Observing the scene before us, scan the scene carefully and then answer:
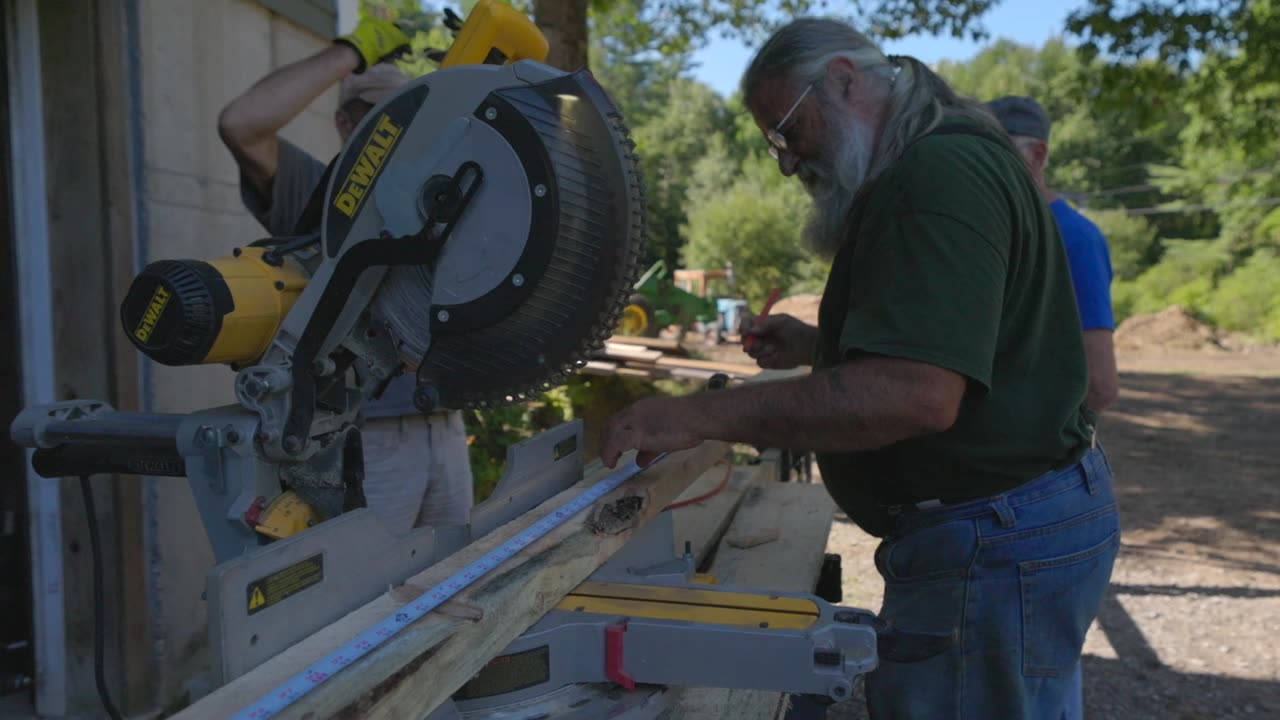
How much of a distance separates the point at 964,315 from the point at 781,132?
0.63 metres

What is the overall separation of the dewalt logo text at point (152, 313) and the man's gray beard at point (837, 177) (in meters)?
1.22

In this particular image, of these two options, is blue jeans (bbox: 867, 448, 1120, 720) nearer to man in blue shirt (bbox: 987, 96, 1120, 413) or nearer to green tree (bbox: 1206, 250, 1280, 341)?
man in blue shirt (bbox: 987, 96, 1120, 413)

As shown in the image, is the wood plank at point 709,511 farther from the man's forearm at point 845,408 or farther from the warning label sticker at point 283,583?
the warning label sticker at point 283,583

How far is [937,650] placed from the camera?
59.1 inches

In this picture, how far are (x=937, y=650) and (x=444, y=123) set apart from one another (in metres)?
1.17

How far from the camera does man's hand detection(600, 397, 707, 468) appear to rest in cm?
173

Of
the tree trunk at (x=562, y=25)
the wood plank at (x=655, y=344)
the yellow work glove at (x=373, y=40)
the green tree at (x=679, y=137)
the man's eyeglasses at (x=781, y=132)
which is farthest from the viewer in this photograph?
the green tree at (x=679, y=137)

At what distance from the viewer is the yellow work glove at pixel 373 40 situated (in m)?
2.20

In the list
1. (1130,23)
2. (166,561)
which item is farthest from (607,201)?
(1130,23)

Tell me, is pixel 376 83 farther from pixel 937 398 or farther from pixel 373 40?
pixel 937 398

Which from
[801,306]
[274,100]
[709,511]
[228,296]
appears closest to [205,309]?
[228,296]

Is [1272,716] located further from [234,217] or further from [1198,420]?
[1198,420]

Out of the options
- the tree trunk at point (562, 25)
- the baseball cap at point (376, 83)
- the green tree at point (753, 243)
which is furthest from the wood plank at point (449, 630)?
the green tree at point (753, 243)

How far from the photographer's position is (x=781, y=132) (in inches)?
76.6
